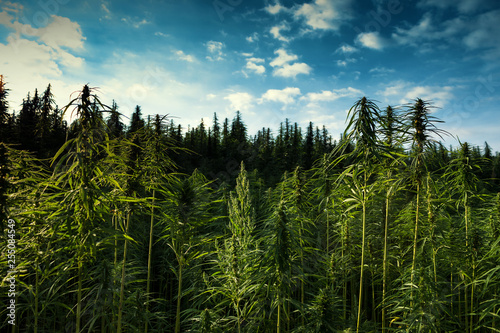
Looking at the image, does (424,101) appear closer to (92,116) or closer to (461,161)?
(461,161)

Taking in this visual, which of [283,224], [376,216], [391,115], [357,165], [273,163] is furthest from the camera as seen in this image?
[273,163]

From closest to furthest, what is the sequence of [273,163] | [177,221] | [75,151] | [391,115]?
[75,151]
[391,115]
[177,221]
[273,163]

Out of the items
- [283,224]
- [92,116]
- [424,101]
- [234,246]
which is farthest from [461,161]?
[92,116]

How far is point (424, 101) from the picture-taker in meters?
3.61

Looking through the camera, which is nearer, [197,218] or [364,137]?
[364,137]

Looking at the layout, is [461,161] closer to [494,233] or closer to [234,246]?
[494,233]

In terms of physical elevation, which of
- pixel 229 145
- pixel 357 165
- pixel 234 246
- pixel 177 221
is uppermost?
pixel 229 145

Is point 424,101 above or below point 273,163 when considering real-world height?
below

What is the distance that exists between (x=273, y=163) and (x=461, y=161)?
131 ft

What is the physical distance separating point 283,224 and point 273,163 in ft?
135

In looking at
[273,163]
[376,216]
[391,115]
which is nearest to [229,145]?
[273,163]

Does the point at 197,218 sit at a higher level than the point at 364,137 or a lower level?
lower

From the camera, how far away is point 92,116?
269 centimetres

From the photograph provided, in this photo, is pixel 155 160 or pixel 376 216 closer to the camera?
pixel 155 160
